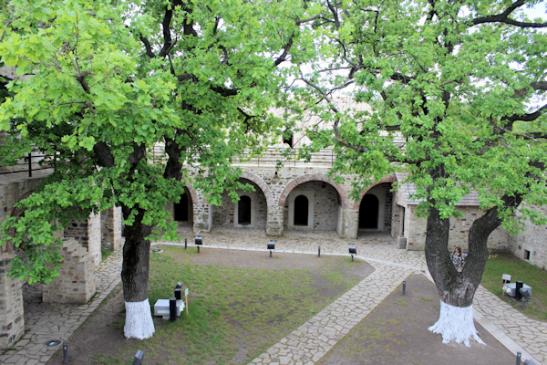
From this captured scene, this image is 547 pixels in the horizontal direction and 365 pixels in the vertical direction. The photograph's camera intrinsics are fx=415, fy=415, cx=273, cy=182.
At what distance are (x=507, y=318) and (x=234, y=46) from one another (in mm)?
11041

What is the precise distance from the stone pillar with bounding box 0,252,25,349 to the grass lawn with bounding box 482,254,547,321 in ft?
46.8

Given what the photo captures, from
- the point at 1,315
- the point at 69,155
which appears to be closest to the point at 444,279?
the point at 69,155

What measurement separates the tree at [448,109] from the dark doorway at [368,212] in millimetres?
13140

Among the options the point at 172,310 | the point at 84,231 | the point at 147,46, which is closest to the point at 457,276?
the point at 172,310

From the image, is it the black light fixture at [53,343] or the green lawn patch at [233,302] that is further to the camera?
the black light fixture at [53,343]

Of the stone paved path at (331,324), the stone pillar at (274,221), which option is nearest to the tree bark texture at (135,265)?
the stone paved path at (331,324)

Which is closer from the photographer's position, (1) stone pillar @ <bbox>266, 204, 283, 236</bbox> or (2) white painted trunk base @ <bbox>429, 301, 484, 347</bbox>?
(2) white painted trunk base @ <bbox>429, 301, 484, 347</bbox>

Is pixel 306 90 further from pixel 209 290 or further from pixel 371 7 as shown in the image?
pixel 209 290

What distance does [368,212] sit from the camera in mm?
24469

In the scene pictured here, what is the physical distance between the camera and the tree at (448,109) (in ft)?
29.0

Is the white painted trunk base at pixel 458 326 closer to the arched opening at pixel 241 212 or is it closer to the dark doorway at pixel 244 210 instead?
the arched opening at pixel 241 212

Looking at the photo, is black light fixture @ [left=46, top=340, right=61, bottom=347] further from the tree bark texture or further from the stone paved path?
the stone paved path

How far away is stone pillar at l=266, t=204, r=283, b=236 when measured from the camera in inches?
870

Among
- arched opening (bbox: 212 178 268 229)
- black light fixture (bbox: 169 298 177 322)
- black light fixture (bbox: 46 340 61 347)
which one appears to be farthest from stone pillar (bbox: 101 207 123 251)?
black light fixture (bbox: 46 340 61 347)
